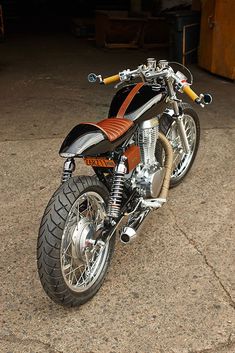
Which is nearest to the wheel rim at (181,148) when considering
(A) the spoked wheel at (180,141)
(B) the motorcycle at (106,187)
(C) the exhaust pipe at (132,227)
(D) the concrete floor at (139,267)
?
(A) the spoked wheel at (180,141)

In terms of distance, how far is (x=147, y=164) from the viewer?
3.07 meters

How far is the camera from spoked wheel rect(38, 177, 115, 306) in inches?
92.6

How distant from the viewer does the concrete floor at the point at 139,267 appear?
2.43m

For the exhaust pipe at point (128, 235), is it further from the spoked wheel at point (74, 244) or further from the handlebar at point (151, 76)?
the handlebar at point (151, 76)

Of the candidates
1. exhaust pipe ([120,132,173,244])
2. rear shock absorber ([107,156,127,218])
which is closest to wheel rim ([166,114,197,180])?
exhaust pipe ([120,132,173,244])

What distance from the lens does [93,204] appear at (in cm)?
271

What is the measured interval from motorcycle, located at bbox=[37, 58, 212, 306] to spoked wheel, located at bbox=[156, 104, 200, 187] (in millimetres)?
101

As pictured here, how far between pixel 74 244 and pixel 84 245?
61 mm

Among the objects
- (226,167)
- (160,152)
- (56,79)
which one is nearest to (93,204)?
(160,152)

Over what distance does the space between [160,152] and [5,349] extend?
Answer: 65.1 inches

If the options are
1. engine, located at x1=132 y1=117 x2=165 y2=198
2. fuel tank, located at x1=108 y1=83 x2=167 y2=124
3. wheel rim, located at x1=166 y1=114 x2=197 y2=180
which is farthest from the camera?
wheel rim, located at x1=166 y1=114 x2=197 y2=180

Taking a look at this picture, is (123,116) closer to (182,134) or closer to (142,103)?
(142,103)

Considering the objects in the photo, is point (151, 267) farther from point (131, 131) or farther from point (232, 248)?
point (131, 131)

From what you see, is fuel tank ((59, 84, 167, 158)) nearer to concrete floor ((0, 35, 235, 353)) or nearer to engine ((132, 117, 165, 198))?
engine ((132, 117, 165, 198))
